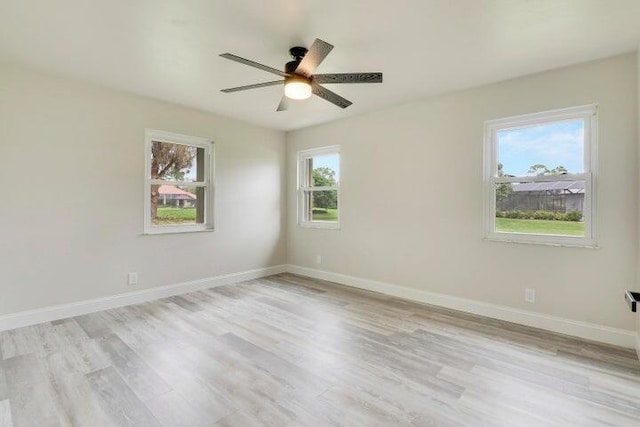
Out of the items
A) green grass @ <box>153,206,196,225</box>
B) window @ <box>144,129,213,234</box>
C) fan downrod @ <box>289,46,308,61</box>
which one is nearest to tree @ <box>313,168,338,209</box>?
window @ <box>144,129,213,234</box>

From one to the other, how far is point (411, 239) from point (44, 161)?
164 inches

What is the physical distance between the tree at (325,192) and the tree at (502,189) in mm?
2309

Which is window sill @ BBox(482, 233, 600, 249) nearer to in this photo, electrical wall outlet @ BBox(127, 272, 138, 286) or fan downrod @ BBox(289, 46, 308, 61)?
fan downrod @ BBox(289, 46, 308, 61)

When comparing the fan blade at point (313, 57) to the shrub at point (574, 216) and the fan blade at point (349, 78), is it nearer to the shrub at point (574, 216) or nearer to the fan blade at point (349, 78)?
the fan blade at point (349, 78)

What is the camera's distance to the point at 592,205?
282cm

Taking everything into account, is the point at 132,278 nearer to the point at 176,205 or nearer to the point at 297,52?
the point at 176,205

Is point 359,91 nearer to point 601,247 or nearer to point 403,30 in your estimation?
point 403,30

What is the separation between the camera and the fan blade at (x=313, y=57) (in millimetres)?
2012

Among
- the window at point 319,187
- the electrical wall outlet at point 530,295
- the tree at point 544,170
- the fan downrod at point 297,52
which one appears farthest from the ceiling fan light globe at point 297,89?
the electrical wall outlet at point 530,295

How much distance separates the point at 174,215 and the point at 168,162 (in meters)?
0.72

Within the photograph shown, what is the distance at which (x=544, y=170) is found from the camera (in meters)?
3.09

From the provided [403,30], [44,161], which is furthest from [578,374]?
[44,161]

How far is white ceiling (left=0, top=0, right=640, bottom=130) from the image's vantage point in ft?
6.88

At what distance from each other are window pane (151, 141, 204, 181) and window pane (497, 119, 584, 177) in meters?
3.89
